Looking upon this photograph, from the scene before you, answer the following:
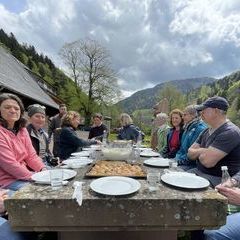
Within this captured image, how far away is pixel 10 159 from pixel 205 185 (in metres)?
2.16

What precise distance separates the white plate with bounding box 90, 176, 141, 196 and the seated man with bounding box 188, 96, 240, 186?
4.66ft

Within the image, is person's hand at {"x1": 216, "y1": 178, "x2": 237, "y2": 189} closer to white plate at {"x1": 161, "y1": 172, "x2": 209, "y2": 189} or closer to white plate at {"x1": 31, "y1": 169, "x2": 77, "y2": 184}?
white plate at {"x1": 161, "y1": 172, "x2": 209, "y2": 189}

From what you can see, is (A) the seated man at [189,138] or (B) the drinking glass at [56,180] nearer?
(B) the drinking glass at [56,180]

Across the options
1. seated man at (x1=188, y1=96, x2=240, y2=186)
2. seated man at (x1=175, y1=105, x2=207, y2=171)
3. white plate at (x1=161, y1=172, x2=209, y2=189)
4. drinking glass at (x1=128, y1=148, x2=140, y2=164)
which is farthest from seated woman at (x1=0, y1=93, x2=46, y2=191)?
seated man at (x1=175, y1=105, x2=207, y2=171)

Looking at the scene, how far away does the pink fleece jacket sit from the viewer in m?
3.37

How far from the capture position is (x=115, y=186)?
2.39m

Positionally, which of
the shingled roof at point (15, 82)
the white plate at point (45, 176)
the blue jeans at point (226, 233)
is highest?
the shingled roof at point (15, 82)

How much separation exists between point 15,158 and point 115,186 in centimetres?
176

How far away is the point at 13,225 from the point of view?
2.08 meters

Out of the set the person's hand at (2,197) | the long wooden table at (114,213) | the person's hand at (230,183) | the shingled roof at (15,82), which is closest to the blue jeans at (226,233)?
the person's hand at (230,183)

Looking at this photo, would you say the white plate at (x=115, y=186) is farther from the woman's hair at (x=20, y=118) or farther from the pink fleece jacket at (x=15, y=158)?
the woman's hair at (x=20, y=118)

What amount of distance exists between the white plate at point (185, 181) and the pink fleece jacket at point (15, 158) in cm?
164

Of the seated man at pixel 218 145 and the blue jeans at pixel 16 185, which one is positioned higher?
the seated man at pixel 218 145

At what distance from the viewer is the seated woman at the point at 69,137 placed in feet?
19.5
